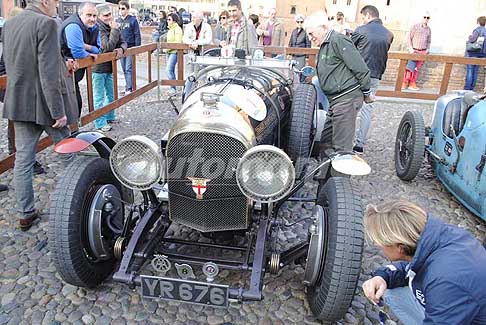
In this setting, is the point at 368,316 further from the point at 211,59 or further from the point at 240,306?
the point at 211,59

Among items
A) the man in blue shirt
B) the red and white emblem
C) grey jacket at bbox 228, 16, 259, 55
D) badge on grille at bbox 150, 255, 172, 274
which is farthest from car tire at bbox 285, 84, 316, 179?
the man in blue shirt

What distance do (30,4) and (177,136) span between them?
171 centimetres

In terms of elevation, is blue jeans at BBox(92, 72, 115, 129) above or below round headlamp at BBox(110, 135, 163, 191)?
below

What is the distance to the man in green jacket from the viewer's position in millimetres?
3895

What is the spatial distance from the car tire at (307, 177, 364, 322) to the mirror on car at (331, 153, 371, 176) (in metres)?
0.10

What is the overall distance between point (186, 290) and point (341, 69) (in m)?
2.59

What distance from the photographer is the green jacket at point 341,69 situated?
12.7 feet

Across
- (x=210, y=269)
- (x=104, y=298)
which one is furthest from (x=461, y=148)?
(x=104, y=298)

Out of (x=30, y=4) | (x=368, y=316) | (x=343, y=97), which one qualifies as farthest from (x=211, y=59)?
(x=368, y=316)

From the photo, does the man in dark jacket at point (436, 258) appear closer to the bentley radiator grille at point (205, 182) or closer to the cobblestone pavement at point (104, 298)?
the bentley radiator grille at point (205, 182)

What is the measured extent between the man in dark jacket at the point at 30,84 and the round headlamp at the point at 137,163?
3.55 feet

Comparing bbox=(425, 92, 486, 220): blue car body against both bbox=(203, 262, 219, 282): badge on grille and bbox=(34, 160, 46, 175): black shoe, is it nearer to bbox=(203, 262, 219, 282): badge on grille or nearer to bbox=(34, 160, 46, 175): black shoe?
bbox=(203, 262, 219, 282): badge on grille

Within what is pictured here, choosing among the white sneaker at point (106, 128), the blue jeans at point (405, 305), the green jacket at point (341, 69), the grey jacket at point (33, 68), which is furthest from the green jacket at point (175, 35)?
the blue jeans at point (405, 305)

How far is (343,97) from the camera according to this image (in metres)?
4.13
